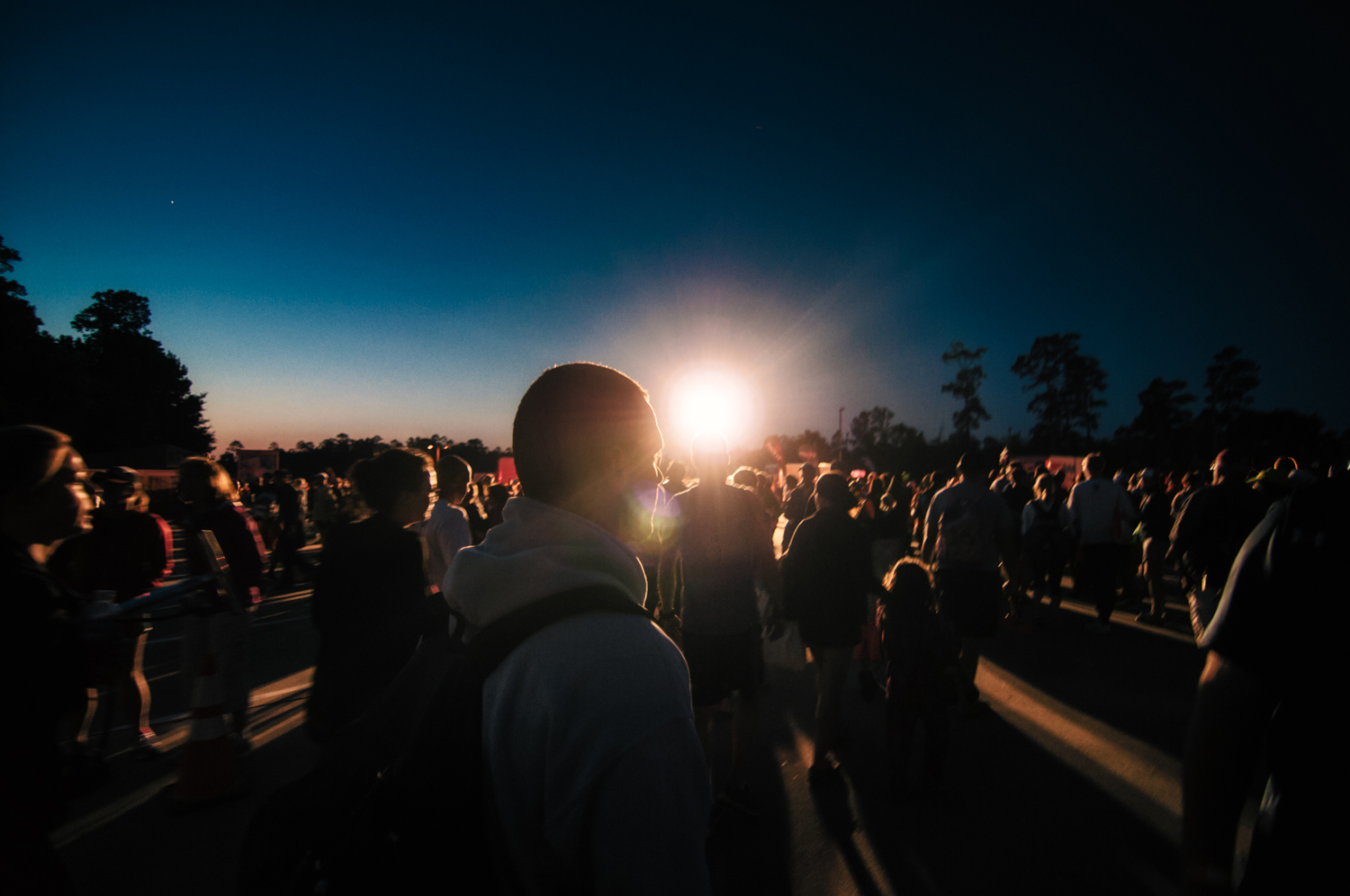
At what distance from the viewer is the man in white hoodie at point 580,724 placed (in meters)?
0.78

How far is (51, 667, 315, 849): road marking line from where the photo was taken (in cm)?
344

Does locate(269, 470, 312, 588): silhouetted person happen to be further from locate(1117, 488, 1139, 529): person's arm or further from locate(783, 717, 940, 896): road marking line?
locate(1117, 488, 1139, 529): person's arm

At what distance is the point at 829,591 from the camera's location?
388 centimetres

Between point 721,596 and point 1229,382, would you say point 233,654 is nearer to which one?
point 721,596

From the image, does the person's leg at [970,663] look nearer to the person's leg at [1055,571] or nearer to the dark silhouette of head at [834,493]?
the dark silhouette of head at [834,493]

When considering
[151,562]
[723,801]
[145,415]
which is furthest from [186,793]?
[145,415]

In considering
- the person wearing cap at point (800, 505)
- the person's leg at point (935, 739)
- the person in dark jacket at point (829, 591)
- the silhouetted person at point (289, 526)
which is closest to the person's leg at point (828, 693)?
the person in dark jacket at point (829, 591)

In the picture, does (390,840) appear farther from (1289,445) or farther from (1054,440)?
(1054,440)

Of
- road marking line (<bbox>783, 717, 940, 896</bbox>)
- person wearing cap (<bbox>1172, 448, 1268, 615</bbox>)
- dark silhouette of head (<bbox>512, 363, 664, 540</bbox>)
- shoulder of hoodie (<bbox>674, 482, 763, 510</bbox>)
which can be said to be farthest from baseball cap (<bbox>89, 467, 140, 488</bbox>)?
person wearing cap (<bbox>1172, 448, 1268, 615</bbox>)

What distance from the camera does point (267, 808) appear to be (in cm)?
82

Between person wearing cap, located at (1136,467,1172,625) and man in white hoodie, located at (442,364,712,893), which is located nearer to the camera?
man in white hoodie, located at (442,364,712,893)

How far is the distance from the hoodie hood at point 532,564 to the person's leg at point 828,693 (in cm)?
325

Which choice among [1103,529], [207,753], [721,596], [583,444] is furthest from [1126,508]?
[207,753]

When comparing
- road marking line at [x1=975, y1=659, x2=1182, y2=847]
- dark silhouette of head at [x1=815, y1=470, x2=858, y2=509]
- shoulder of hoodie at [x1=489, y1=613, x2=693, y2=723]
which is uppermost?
shoulder of hoodie at [x1=489, y1=613, x2=693, y2=723]
